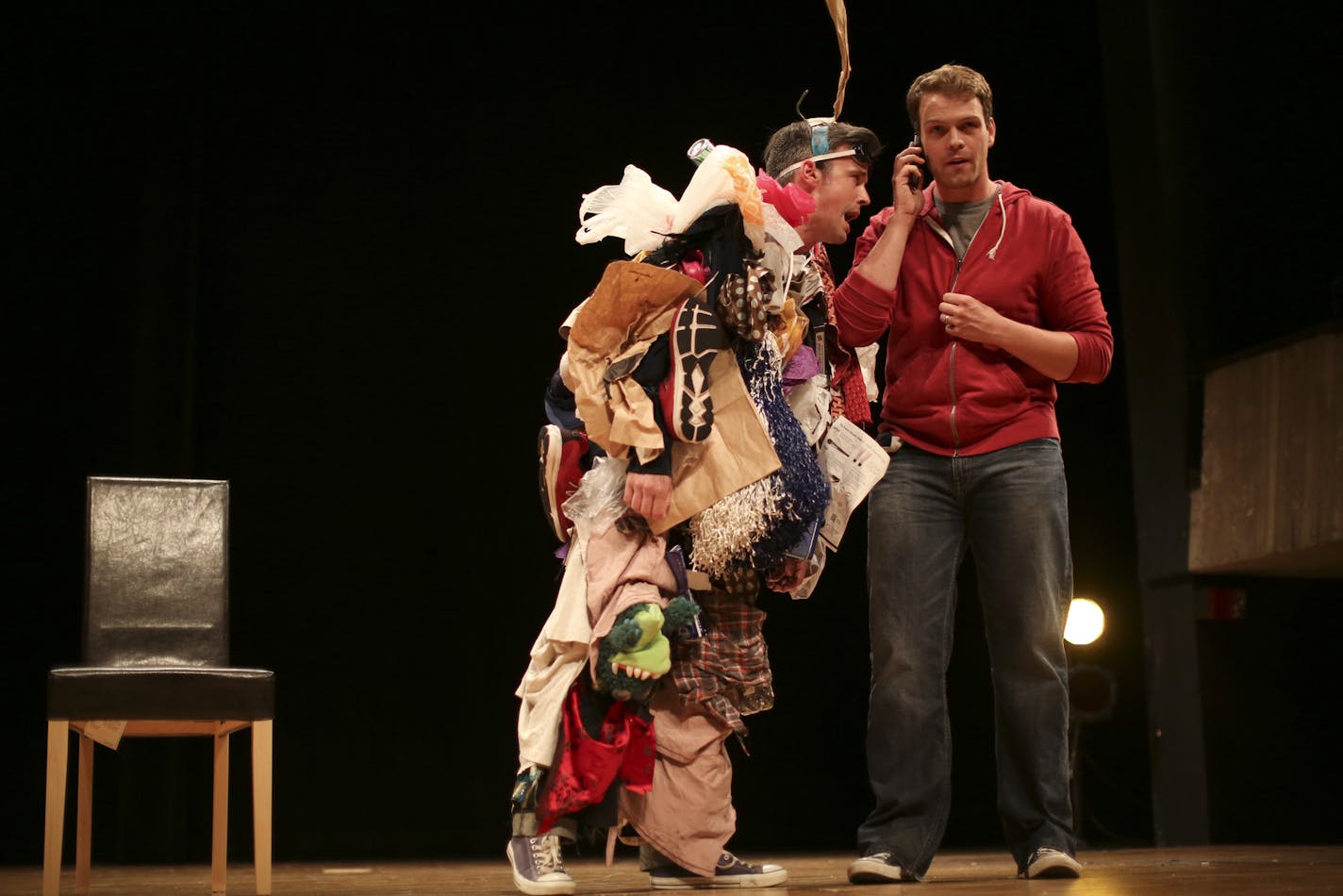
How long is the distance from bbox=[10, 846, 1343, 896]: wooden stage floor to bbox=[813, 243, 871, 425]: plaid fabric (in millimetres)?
837

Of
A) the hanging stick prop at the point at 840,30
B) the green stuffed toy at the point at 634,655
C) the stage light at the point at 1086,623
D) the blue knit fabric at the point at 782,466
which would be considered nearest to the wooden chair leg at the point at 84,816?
the green stuffed toy at the point at 634,655

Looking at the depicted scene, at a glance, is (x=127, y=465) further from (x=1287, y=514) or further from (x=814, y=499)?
(x=1287, y=514)

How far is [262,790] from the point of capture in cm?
254

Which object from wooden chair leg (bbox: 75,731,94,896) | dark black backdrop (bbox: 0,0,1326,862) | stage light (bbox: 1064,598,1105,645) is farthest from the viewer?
stage light (bbox: 1064,598,1105,645)

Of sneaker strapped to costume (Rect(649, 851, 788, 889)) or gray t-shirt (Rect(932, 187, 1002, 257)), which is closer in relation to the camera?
sneaker strapped to costume (Rect(649, 851, 788, 889))

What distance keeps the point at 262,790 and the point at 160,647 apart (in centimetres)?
42

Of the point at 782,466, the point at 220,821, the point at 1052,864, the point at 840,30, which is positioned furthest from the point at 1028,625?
the point at 220,821

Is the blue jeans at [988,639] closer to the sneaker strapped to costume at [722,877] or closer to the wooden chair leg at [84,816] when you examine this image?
the sneaker strapped to costume at [722,877]

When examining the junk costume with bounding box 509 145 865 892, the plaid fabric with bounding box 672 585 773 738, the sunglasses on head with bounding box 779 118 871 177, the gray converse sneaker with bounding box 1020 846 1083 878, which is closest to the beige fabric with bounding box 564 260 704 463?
the junk costume with bounding box 509 145 865 892

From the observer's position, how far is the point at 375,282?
4.52 m

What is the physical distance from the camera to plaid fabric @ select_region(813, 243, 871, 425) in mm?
2648

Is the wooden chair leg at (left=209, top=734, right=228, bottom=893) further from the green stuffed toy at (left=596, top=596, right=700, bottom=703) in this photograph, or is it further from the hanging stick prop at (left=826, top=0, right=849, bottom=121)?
the hanging stick prop at (left=826, top=0, right=849, bottom=121)

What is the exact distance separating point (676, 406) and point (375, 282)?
8.18 ft

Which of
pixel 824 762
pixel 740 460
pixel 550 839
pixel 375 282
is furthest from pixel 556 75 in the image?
pixel 550 839
